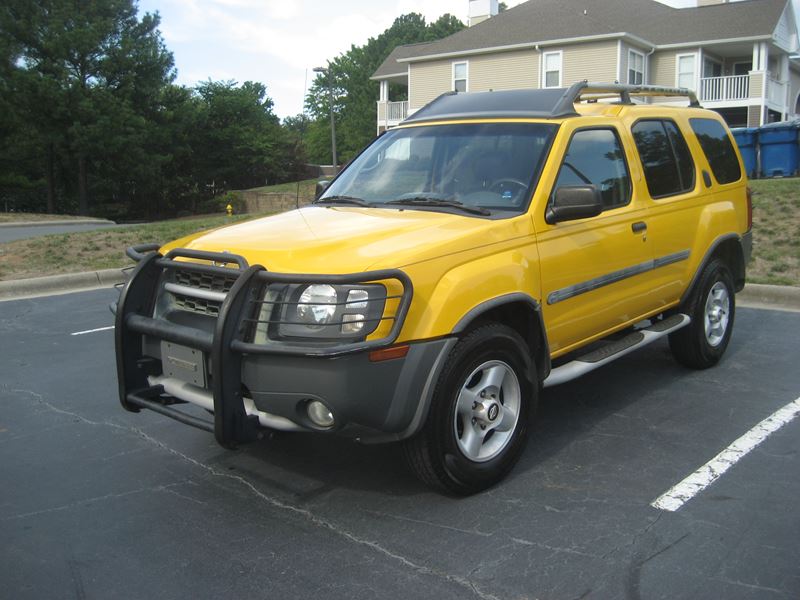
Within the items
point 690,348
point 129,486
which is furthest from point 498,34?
point 129,486

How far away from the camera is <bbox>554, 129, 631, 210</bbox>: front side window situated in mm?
4852

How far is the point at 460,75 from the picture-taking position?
3734 centimetres

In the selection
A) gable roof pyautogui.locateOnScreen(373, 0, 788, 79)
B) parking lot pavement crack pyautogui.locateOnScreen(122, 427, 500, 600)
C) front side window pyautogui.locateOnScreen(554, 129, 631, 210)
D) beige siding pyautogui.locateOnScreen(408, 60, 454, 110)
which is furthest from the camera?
beige siding pyautogui.locateOnScreen(408, 60, 454, 110)

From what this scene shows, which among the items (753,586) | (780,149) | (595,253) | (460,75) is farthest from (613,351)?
(460,75)

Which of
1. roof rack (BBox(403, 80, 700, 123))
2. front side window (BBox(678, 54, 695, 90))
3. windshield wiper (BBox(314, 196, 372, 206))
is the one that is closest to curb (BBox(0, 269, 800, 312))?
windshield wiper (BBox(314, 196, 372, 206))

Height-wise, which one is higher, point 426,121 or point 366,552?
point 426,121

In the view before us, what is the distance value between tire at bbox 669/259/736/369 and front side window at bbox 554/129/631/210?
1.25m

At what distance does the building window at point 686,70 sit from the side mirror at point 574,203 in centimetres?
3277

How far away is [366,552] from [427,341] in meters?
0.97

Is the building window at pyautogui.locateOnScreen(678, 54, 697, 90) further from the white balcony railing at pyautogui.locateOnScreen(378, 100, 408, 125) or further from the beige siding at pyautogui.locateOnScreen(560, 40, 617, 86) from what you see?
the white balcony railing at pyautogui.locateOnScreen(378, 100, 408, 125)

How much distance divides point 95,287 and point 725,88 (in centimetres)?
2981

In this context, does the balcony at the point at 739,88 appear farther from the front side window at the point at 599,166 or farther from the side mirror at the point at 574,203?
the side mirror at the point at 574,203

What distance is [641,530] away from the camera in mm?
3648

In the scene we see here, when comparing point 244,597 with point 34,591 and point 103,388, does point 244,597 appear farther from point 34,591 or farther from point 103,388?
point 103,388
